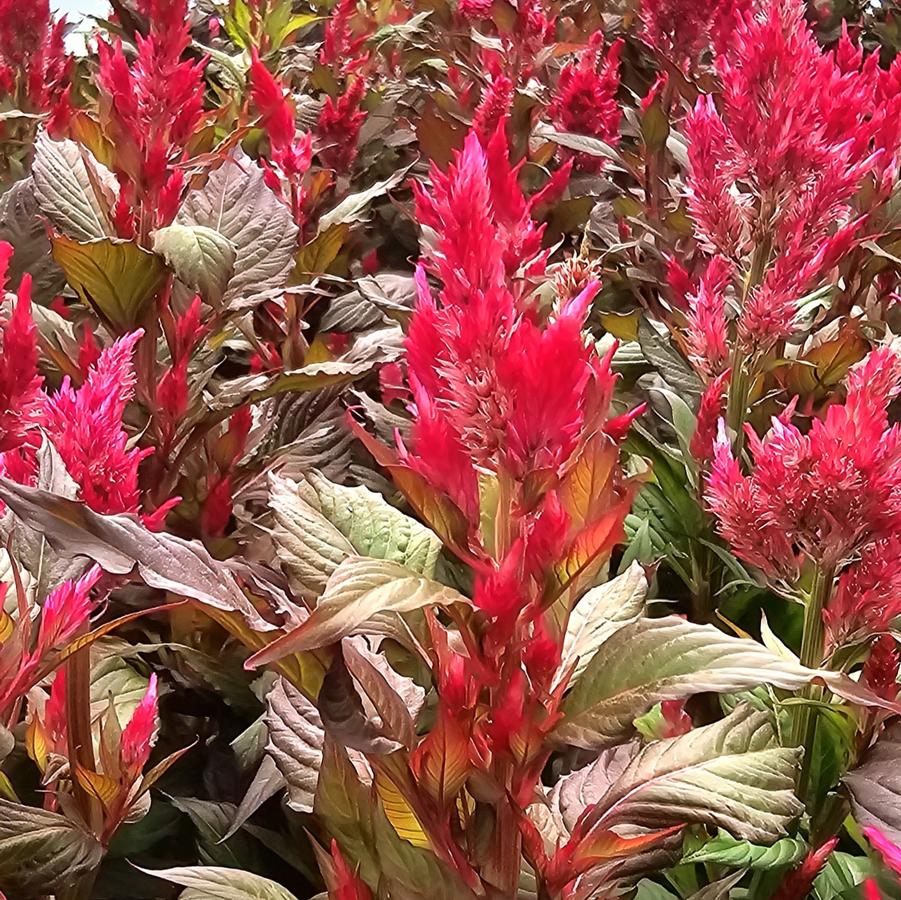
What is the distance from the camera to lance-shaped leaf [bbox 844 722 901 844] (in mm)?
756

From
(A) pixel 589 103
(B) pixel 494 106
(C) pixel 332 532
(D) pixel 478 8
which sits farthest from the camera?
(D) pixel 478 8

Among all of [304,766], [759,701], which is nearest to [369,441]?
[304,766]

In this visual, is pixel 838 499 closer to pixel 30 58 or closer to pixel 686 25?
pixel 686 25

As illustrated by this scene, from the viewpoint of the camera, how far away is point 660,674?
2.00ft

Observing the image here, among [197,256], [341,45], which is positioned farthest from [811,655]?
[341,45]

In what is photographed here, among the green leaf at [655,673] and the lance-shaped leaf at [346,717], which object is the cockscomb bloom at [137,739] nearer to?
the lance-shaped leaf at [346,717]

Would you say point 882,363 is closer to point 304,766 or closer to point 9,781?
point 304,766

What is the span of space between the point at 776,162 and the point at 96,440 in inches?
29.4

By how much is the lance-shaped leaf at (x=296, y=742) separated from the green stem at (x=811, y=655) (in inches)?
16.7

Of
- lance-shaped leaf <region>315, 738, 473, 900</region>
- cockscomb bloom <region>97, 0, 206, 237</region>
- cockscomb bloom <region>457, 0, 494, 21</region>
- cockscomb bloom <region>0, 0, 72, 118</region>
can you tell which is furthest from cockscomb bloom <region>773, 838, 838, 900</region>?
cockscomb bloom <region>457, 0, 494, 21</region>

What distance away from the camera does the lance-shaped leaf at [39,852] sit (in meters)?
0.72

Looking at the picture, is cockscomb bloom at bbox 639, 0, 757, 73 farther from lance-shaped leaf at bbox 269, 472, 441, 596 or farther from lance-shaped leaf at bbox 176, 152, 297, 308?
lance-shaped leaf at bbox 269, 472, 441, 596

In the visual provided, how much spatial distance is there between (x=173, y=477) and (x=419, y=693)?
515mm

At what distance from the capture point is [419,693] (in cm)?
77
